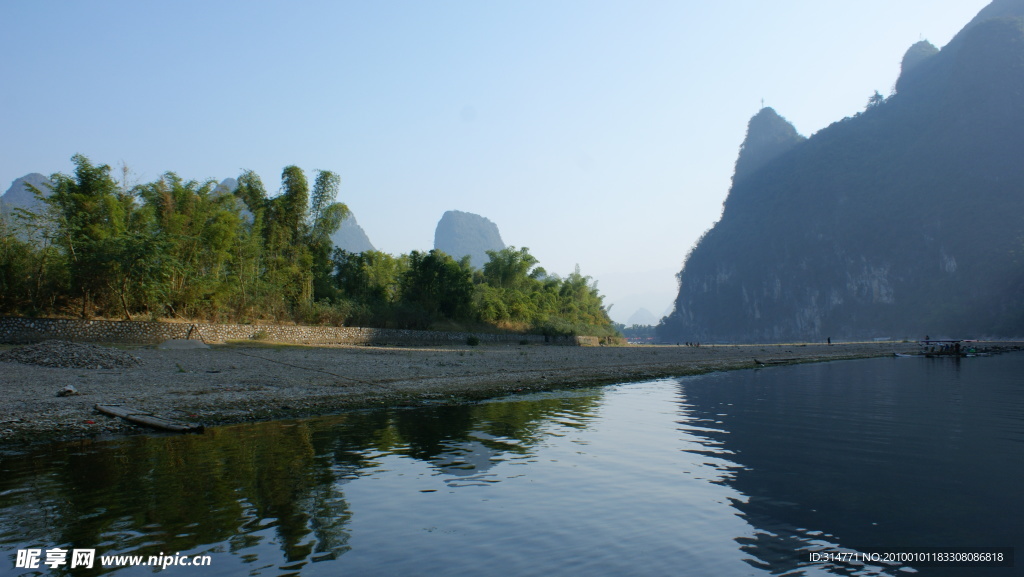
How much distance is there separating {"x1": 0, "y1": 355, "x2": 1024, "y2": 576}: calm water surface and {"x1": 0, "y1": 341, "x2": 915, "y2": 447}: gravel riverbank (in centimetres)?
133

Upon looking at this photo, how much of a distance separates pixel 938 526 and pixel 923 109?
191 meters

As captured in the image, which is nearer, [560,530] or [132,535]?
[132,535]

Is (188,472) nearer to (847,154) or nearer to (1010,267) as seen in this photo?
(1010,267)

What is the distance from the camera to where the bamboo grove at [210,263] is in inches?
987

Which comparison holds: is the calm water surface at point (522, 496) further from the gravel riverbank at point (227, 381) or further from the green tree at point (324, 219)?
the green tree at point (324, 219)

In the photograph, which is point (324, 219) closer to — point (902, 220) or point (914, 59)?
point (902, 220)

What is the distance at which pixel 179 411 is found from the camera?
1284 centimetres

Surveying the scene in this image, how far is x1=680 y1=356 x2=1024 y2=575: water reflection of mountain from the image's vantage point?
6.16m

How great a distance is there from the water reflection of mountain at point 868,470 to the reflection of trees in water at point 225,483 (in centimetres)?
436

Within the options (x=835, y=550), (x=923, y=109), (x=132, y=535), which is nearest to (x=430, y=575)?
(x=132, y=535)

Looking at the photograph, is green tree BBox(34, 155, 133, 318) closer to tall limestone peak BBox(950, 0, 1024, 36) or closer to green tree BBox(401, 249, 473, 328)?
green tree BBox(401, 249, 473, 328)

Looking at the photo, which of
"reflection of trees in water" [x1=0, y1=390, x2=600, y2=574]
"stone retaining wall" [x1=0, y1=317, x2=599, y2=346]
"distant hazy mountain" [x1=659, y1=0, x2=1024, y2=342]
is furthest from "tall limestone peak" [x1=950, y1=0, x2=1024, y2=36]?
"reflection of trees in water" [x1=0, y1=390, x2=600, y2=574]

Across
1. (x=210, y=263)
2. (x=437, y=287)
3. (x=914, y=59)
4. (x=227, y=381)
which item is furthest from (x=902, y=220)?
(x=227, y=381)

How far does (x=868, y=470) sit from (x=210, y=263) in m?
31.9
